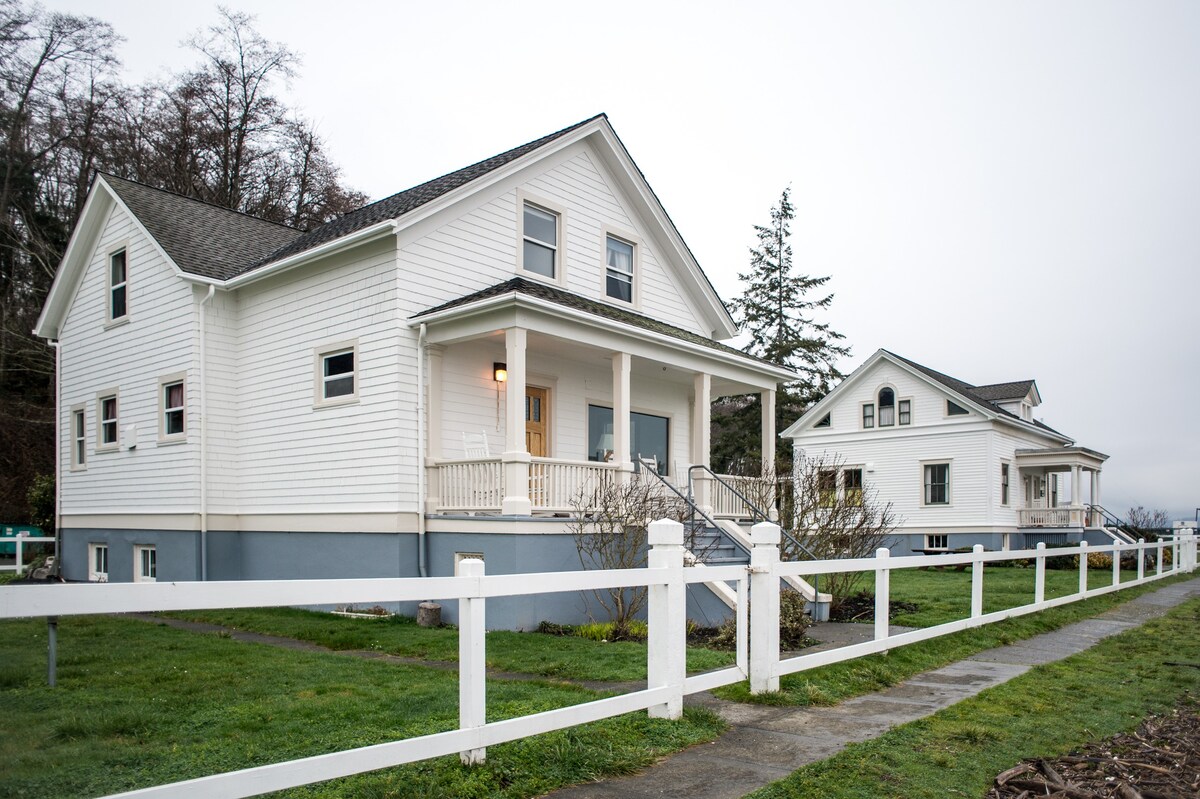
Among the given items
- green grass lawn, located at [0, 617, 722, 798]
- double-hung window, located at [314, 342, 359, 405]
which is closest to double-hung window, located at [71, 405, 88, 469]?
double-hung window, located at [314, 342, 359, 405]

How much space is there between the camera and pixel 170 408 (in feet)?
53.7

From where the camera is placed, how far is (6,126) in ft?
92.0

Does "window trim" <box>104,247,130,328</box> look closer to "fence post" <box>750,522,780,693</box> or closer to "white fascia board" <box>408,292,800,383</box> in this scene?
"white fascia board" <box>408,292,800,383</box>

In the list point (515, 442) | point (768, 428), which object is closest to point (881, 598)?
point (515, 442)

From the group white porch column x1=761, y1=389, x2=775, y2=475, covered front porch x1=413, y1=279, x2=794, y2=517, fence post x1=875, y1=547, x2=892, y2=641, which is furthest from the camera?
white porch column x1=761, y1=389, x2=775, y2=475

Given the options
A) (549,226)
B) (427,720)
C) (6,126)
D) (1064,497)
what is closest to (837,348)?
(1064,497)

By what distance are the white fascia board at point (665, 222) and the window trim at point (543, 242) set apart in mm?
1795

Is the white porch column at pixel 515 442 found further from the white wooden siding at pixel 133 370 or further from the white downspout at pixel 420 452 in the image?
the white wooden siding at pixel 133 370

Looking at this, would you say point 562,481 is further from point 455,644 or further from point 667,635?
point 667,635

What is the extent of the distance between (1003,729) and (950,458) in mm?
28714

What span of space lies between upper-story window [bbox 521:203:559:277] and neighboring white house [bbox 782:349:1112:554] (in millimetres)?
17712

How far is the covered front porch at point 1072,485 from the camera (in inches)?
1308

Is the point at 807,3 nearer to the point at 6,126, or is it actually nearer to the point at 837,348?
the point at 6,126

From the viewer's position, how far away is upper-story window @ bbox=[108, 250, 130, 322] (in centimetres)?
1778
